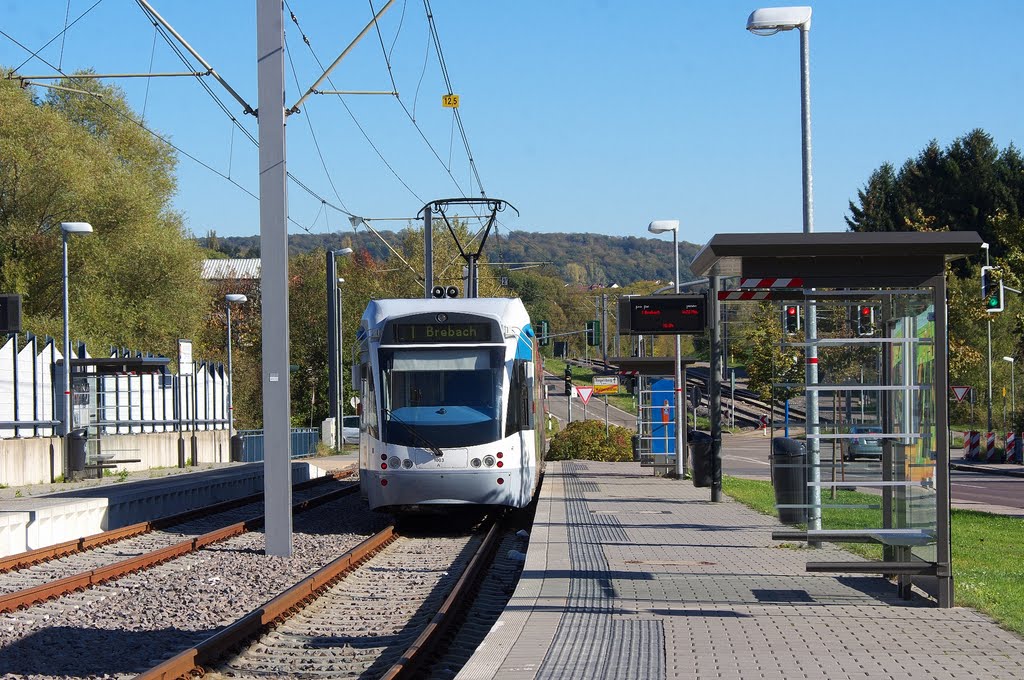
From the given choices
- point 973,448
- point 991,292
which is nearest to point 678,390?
point 991,292

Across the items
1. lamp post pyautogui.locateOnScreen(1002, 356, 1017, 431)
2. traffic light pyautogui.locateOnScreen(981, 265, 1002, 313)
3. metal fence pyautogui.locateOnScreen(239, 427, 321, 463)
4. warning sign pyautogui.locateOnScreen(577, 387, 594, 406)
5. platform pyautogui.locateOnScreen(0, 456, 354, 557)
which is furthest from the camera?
lamp post pyautogui.locateOnScreen(1002, 356, 1017, 431)

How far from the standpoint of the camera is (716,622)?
373 inches

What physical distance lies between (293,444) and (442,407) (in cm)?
3225

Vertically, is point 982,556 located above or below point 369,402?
below

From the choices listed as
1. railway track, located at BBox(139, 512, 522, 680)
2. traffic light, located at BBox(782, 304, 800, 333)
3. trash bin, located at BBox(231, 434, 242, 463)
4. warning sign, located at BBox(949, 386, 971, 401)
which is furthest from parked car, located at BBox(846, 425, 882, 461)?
warning sign, located at BBox(949, 386, 971, 401)

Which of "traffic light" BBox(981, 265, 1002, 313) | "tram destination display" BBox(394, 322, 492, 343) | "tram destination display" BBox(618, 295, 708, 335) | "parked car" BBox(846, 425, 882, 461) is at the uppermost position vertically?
"traffic light" BBox(981, 265, 1002, 313)

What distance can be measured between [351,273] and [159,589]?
6653cm

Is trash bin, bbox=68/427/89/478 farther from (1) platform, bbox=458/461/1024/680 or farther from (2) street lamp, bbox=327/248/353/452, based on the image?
(2) street lamp, bbox=327/248/353/452

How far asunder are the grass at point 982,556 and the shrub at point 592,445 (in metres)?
19.8

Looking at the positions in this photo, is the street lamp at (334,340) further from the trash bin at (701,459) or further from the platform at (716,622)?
the platform at (716,622)

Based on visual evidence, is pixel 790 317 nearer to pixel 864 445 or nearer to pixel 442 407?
pixel 864 445

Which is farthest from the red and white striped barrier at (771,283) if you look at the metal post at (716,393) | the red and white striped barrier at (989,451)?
the red and white striped barrier at (989,451)

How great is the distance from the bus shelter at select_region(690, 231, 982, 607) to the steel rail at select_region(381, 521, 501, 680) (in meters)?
3.02

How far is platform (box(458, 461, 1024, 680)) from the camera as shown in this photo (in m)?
7.79
